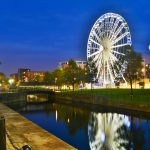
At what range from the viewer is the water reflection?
28016 millimetres

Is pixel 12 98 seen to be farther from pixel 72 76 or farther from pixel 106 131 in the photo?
pixel 106 131

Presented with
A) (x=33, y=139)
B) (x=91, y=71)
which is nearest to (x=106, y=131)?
(x=33, y=139)

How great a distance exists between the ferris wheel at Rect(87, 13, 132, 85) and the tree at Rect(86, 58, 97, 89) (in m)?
7.58

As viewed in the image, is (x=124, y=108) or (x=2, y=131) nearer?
(x=2, y=131)

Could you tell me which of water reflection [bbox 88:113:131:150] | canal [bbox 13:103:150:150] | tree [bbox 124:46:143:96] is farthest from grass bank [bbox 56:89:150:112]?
tree [bbox 124:46:143:96]

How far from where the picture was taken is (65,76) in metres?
97.5

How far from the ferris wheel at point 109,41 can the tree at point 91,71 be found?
758 cm

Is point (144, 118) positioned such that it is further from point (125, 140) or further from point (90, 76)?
point (90, 76)

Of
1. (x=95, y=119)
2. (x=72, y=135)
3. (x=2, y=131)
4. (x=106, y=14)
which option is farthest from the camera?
(x=106, y=14)

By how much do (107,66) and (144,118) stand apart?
3632 cm

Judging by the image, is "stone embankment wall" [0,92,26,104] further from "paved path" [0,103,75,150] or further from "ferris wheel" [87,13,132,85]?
"paved path" [0,103,75,150]

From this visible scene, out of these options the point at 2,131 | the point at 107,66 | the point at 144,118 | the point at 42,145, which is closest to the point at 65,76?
the point at 107,66

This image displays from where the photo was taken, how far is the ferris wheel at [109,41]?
73.6 metres

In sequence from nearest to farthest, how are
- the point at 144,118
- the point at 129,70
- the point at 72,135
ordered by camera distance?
the point at 72,135, the point at 144,118, the point at 129,70
